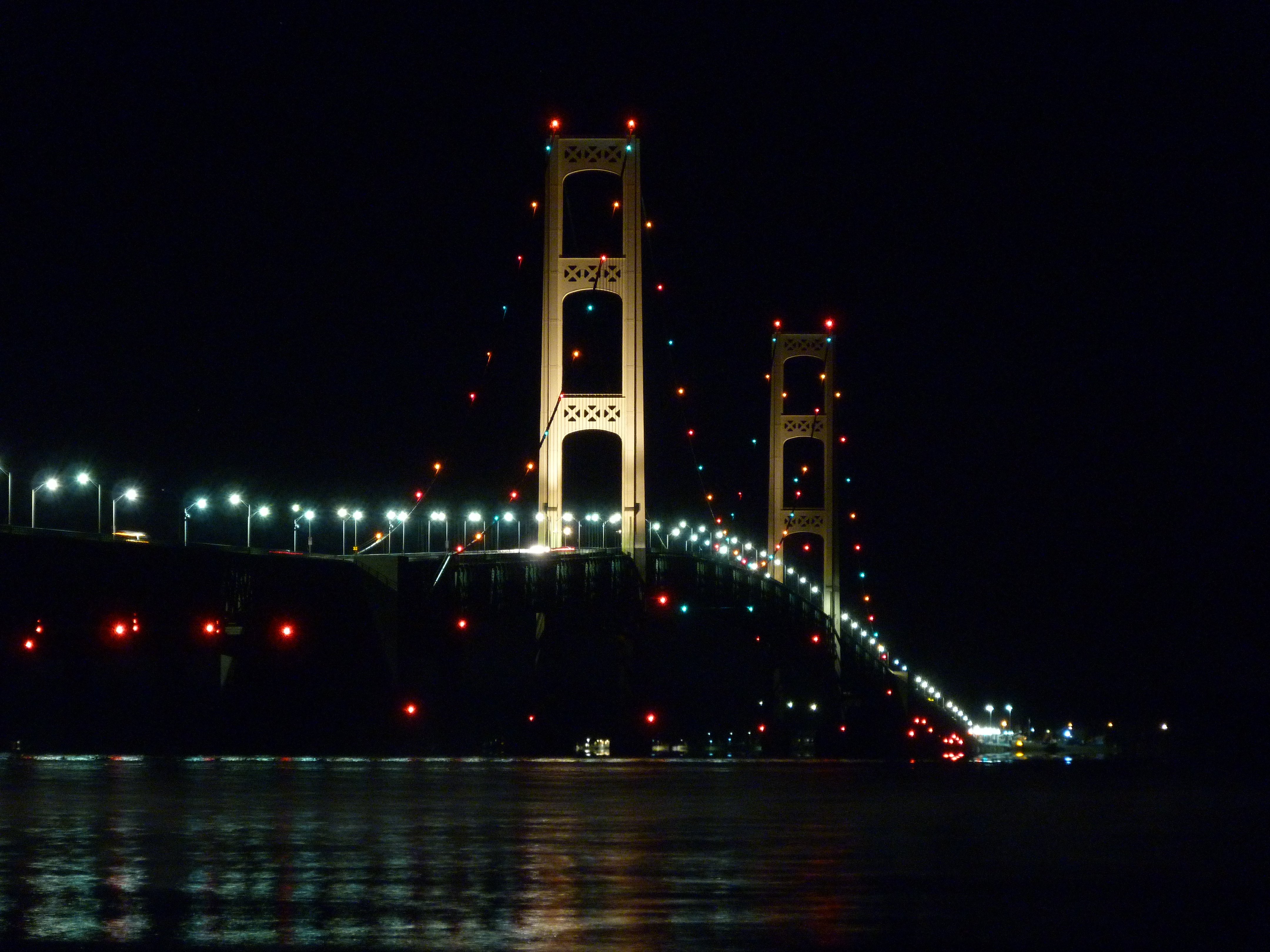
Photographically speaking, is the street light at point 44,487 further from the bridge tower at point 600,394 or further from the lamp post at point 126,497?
→ the bridge tower at point 600,394

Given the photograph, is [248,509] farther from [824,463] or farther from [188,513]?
[824,463]

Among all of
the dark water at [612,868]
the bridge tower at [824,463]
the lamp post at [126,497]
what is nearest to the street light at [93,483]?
the lamp post at [126,497]

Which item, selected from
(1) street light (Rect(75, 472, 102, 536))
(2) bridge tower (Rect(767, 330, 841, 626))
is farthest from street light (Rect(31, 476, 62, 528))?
(2) bridge tower (Rect(767, 330, 841, 626))

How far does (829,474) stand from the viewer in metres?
87.7

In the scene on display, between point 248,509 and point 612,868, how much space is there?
37.3 meters

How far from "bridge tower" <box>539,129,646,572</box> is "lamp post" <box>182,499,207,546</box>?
1035 cm

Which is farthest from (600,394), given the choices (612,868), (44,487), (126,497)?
(612,868)

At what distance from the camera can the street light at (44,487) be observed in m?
37.7

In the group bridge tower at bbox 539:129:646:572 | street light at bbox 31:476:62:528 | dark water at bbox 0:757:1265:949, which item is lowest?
dark water at bbox 0:757:1265:949

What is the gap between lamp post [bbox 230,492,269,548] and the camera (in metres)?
42.3

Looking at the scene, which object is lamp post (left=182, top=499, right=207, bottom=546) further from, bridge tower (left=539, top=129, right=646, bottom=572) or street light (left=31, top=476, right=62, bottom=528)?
bridge tower (left=539, top=129, right=646, bottom=572)

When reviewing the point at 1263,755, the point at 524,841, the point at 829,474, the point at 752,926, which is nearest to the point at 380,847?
the point at 524,841

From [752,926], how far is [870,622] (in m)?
99.2

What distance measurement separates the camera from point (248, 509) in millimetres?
46156
